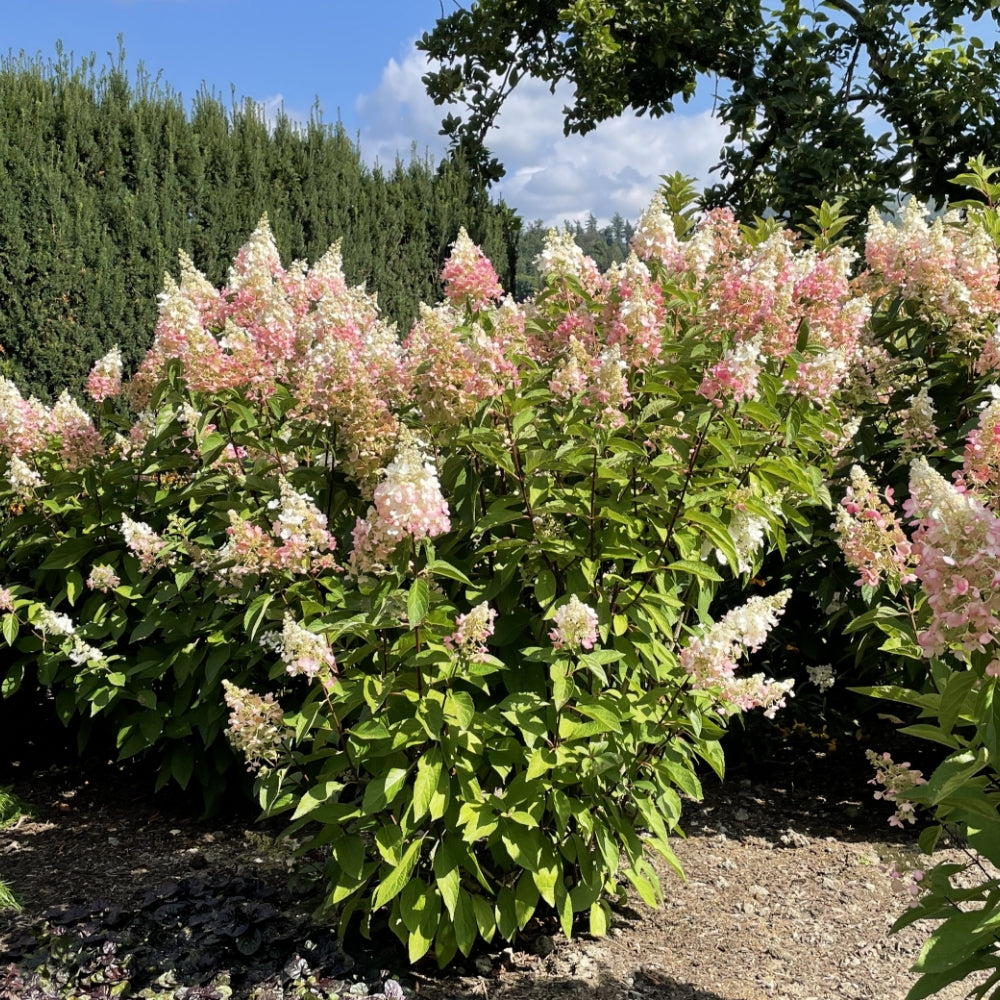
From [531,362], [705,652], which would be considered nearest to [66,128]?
[531,362]

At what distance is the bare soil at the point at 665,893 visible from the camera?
2.75 m

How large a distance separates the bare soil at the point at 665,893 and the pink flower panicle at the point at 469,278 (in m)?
1.67

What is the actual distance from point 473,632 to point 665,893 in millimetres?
1630

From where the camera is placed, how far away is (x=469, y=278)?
9.19 ft

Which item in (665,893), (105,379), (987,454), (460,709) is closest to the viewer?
(987,454)

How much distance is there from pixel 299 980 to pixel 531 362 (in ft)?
5.76

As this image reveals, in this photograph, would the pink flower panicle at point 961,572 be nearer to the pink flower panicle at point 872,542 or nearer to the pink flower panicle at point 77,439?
the pink flower panicle at point 872,542

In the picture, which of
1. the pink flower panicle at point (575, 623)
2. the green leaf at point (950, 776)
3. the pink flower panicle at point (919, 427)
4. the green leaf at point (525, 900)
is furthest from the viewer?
the pink flower panicle at point (919, 427)

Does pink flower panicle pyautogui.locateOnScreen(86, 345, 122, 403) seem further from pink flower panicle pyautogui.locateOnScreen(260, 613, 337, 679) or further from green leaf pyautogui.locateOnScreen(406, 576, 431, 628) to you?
green leaf pyautogui.locateOnScreen(406, 576, 431, 628)

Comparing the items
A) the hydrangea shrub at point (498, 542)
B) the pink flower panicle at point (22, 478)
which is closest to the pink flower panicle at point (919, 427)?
the hydrangea shrub at point (498, 542)

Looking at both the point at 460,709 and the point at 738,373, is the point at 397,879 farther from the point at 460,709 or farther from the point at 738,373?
the point at 738,373

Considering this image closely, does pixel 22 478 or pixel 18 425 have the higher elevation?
pixel 18 425

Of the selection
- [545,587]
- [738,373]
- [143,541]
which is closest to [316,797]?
[545,587]

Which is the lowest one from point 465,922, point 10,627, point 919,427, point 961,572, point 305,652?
point 465,922
